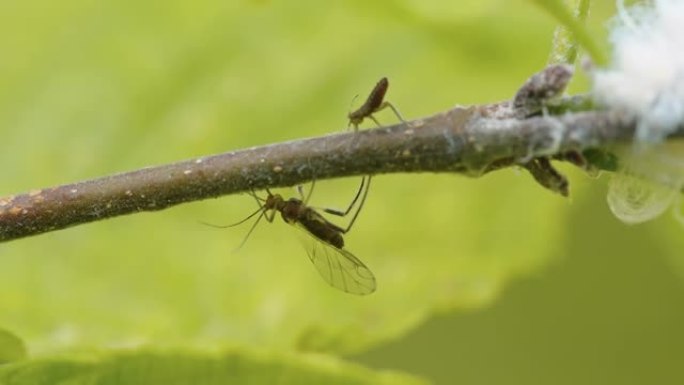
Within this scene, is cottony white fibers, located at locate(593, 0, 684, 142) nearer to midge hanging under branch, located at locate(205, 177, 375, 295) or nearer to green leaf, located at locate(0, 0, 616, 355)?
midge hanging under branch, located at locate(205, 177, 375, 295)

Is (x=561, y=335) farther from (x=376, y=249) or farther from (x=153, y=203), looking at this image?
(x=153, y=203)

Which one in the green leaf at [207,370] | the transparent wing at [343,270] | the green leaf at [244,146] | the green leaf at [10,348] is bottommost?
the green leaf at [207,370]

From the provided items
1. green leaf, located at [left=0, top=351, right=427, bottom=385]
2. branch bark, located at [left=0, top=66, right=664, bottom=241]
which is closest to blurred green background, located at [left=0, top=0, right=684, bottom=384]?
green leaf, located at [left=0, top=351, right=427, bottom=385]

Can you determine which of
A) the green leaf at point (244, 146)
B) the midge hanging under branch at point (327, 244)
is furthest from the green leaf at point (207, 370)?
the green leaf at point (244, 146)

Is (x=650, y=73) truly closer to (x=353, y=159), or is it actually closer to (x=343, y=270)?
(x=353, y=159)

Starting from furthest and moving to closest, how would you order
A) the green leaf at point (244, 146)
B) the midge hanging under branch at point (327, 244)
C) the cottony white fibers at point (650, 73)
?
the green leaf at point (244, 146)
the midge hanging under branch at point (327, 244)
the cottony white fibers at point (650, 73)

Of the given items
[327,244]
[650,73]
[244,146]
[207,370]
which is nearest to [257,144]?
[244,146]

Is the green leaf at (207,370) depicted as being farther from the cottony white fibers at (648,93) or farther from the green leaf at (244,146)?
the green leaf at (244,146)
